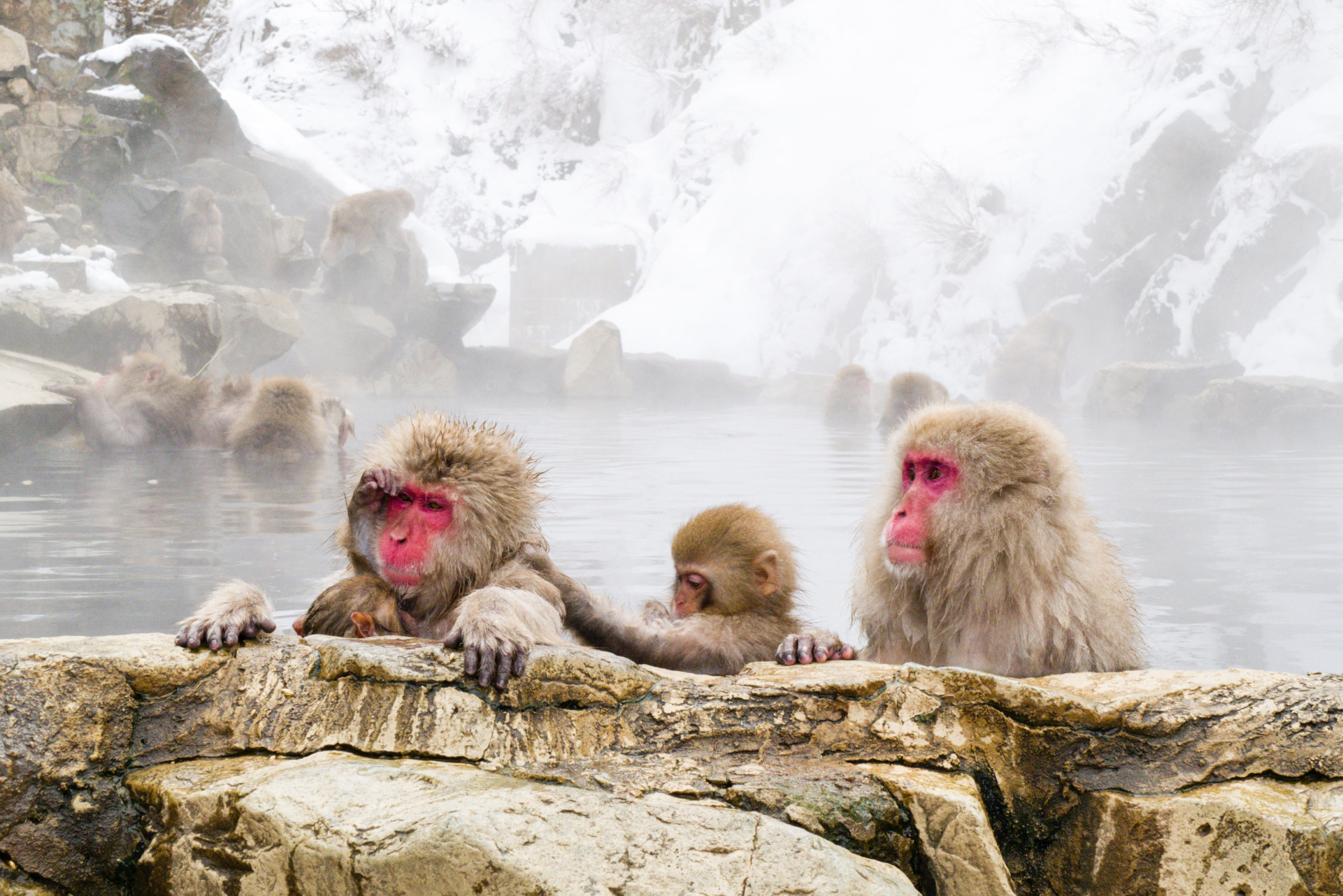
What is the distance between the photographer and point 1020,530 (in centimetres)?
222

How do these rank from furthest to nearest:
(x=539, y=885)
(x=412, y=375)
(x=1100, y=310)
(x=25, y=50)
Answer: (x=1100, y=310), (x=412, y=375), (x=25, y=50), (x=539, y=885)

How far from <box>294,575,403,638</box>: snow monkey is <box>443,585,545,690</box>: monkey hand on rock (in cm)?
33

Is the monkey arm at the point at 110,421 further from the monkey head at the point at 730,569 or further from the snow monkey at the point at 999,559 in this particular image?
the snow monkey at the point at 999,559

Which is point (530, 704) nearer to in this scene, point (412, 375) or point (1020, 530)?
point (1020, 530)

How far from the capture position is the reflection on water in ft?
13.3

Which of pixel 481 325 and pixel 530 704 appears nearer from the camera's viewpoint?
pixel 530 704

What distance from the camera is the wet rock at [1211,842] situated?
1.65 m

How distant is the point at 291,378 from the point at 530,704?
647 cm

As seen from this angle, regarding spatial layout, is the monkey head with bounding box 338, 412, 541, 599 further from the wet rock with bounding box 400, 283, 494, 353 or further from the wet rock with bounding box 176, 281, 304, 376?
the wet rock with bounding box 400, 283, 494, 353

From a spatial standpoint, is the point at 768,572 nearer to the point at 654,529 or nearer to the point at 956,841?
the point at 956,841

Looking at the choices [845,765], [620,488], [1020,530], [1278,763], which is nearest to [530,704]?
[845,765]

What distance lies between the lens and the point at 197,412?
8219 millimetres

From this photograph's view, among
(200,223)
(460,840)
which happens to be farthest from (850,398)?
(460,840)

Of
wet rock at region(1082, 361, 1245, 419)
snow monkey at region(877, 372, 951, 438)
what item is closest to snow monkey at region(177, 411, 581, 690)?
snow monkey at region(877, 372, 951, 438)
